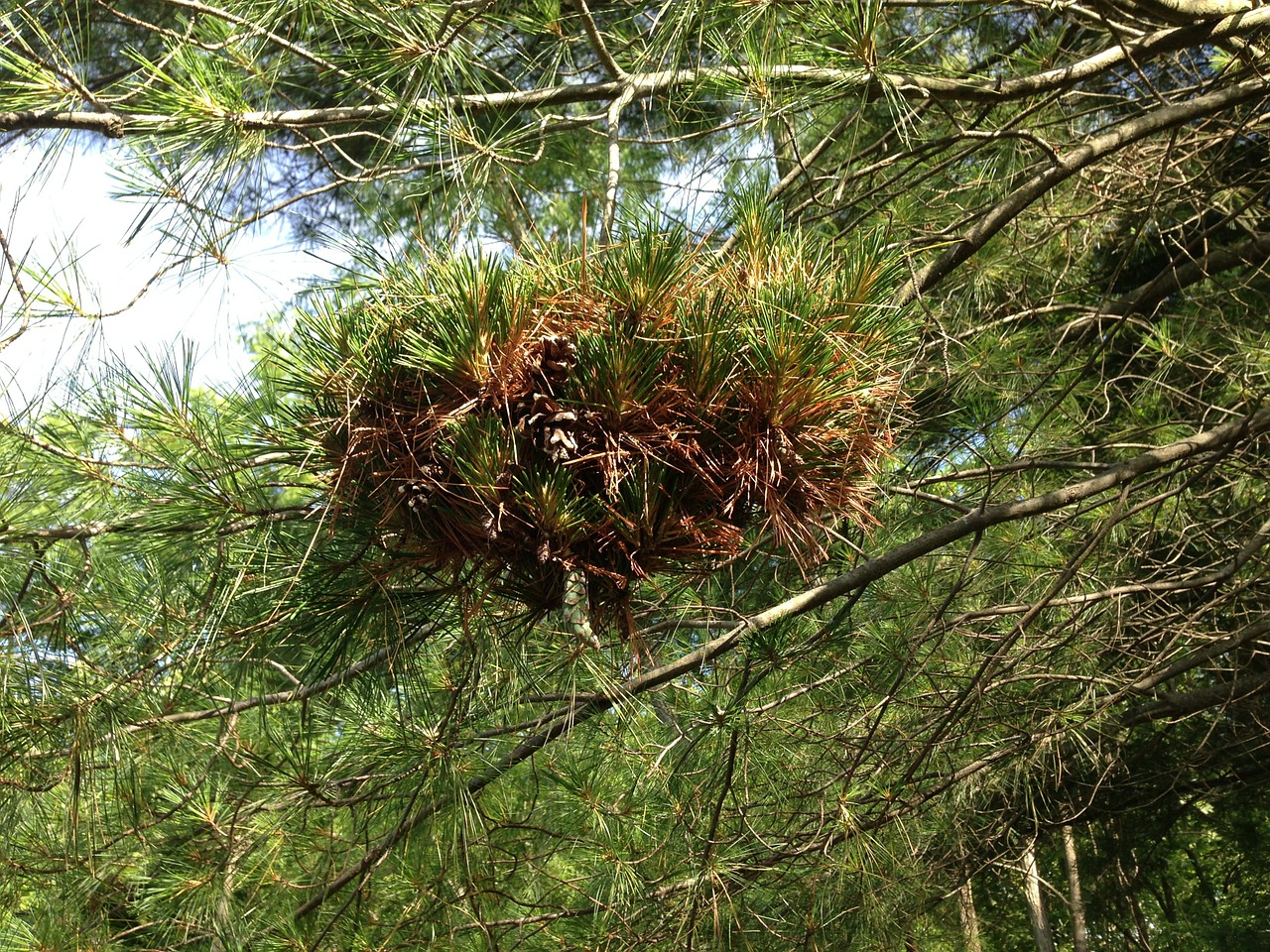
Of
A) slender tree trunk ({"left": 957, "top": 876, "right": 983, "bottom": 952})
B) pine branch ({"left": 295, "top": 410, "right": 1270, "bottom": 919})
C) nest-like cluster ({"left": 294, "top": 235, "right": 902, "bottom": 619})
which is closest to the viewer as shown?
nest-like cluster ({"left": 294, "top": 235, "right": 902, "bottom": 619})

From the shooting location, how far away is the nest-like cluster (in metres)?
1.15

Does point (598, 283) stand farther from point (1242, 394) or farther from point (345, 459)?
point (1242, 394)

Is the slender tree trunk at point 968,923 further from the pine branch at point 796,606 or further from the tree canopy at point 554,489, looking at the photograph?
the pine branch at point 796,606

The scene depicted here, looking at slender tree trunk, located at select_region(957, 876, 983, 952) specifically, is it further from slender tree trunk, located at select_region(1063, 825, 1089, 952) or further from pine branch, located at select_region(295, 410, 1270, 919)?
pine branch, located at select_region(295, 410, 1270, 919)

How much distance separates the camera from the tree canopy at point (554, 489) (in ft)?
3.97

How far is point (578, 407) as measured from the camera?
1.18 metres

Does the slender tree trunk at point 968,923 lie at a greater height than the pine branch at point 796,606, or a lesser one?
lesser

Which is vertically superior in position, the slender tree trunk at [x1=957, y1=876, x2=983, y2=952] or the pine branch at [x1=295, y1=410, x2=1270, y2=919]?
the pine branch at [x1=295, y1=410, x2=1270, y2=919]

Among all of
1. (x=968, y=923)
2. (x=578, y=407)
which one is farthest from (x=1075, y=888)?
(x=578, y=407)

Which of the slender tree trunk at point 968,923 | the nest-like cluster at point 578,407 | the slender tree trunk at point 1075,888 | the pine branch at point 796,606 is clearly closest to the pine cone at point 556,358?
the nest-like cluster at point 578,407

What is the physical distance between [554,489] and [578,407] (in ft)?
0.31

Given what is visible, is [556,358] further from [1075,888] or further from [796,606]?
[1075,888]

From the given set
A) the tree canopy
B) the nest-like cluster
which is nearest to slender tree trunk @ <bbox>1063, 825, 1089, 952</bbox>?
the tree canopy

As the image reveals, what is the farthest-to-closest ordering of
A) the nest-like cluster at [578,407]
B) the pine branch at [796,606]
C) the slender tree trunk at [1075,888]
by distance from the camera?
1. the slender tree trunk at [1075,888]
2. the pine branch at [796,606]
3. the nest-like cluster at [578,407]
